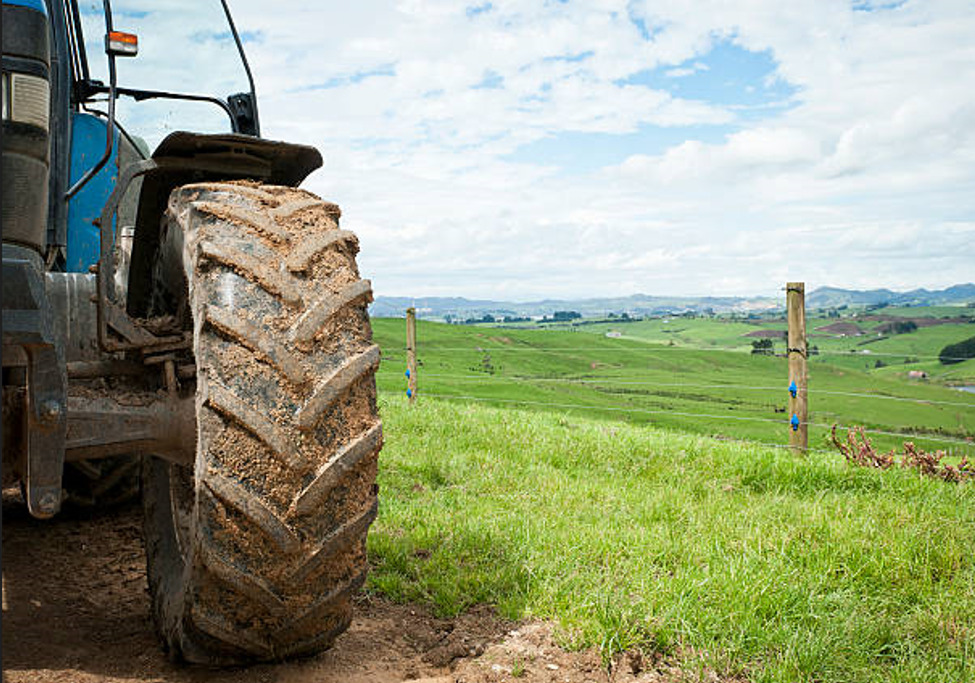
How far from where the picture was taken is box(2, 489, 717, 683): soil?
2764 mm

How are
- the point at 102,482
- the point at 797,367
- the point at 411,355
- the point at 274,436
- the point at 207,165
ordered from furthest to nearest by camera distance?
the point at 411,355 → the point at 797,367 → the point at 102,482 → the point at 207,165 → the point at 274,436

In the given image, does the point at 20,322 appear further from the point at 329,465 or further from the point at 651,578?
Answer: the point at 651,578

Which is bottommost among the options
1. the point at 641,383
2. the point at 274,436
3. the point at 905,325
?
the point at 641,383

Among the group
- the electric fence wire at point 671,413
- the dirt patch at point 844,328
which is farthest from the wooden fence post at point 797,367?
the dirt patch at point 844,328

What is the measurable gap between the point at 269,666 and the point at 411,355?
9.49 m

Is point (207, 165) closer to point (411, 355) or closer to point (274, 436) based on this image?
point (274, 436)

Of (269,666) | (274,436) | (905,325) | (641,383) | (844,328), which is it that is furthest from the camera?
(905,325)

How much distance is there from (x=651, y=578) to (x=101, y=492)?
9.44ft

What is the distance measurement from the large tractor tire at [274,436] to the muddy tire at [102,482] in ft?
5.79

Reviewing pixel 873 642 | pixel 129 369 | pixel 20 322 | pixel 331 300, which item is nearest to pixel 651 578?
pixel 873 642

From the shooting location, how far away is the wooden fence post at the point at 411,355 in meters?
12.1

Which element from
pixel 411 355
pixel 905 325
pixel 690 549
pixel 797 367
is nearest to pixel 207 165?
pixel 690 549

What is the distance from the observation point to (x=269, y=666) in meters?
2.77

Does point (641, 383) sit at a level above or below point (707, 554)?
below
